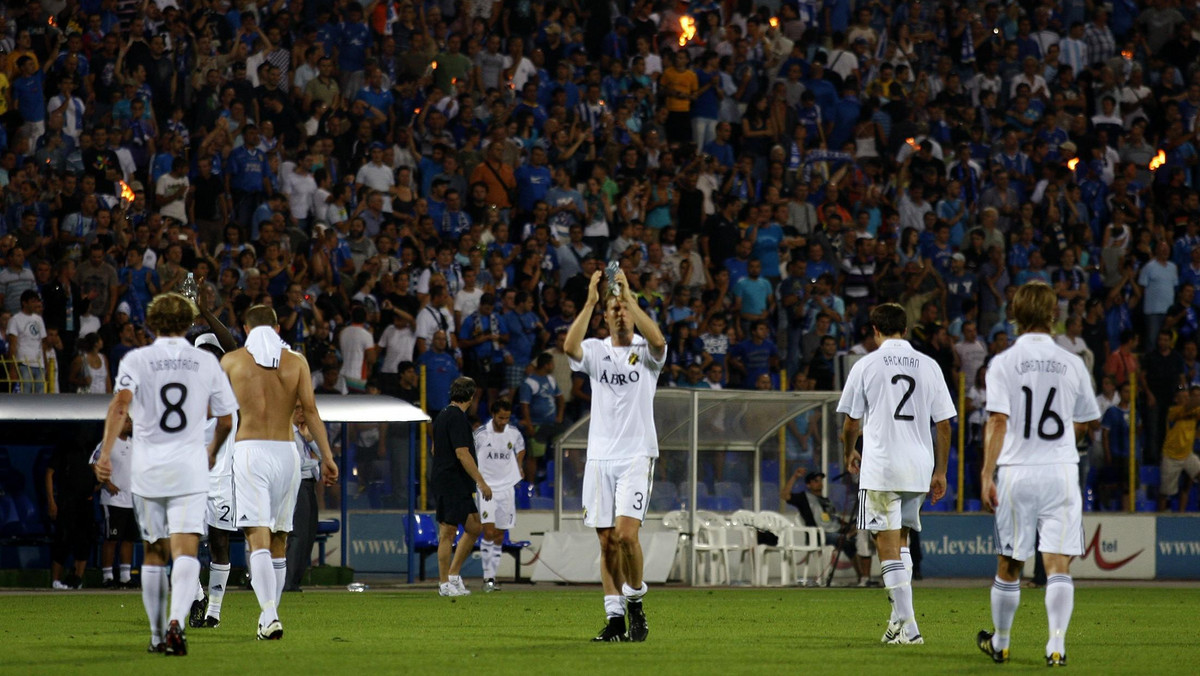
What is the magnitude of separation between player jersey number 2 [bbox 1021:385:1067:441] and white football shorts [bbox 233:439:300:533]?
16.1 ft

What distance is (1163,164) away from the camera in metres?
29.7

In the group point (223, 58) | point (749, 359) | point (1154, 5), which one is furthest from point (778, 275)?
point (1154, 5)

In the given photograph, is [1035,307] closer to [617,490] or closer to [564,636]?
[617,490]

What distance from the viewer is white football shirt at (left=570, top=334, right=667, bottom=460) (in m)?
12.1

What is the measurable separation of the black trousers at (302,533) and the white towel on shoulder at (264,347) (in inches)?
268

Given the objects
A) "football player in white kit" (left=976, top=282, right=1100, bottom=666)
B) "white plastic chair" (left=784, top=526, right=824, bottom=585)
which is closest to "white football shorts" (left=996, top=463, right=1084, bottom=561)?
"football player in white kit" (left=976, top=282, right=1100, bottom=666)

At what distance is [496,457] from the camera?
20562mm

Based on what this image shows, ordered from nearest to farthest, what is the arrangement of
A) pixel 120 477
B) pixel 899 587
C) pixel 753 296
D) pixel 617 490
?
pixel 899 587 → pixel 617 490 → pixel 120 477 → pixel 753 296

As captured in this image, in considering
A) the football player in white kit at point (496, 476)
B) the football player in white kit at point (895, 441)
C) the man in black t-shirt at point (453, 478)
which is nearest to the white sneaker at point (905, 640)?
the football player in white kit at point (895, 441)

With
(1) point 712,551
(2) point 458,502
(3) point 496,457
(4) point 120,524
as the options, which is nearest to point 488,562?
(3) point 496,457

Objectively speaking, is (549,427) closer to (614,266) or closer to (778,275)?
(778,275)

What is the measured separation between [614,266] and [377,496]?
36.2ft

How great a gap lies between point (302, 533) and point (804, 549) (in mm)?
6979

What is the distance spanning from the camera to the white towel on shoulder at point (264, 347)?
11773mm
